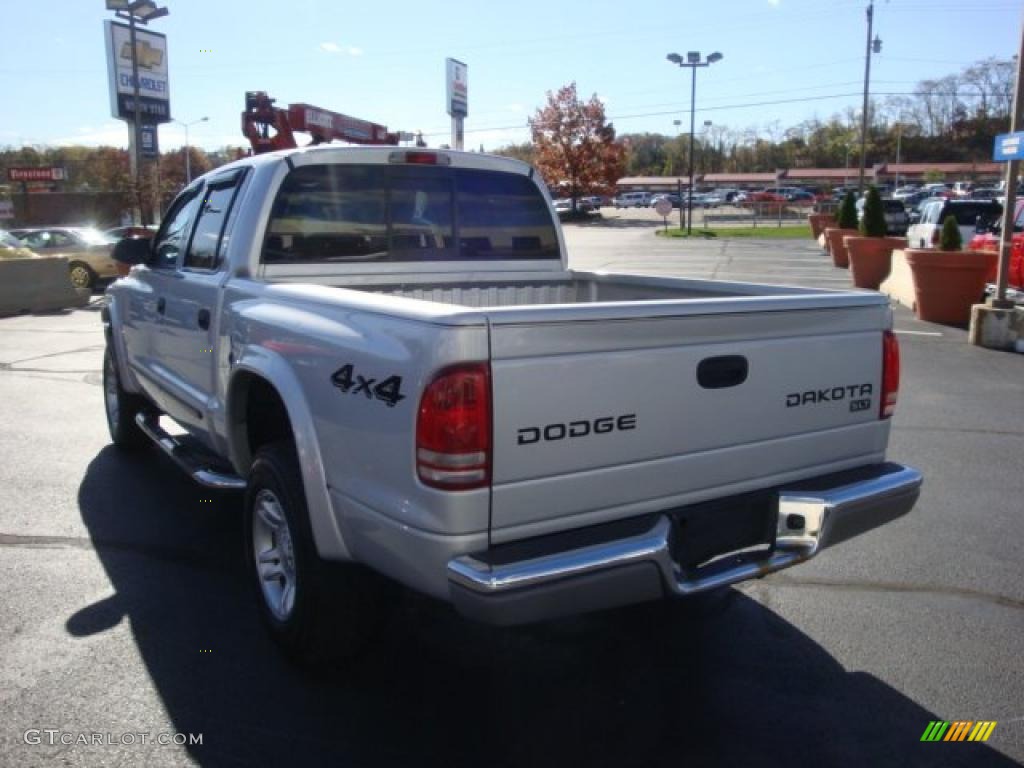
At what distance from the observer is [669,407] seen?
116 inches

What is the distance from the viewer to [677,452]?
302 cm

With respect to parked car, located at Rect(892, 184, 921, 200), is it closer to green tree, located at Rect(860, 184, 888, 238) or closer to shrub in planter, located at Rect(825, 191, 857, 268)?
shrub in planter, located at Rect(825, 191, 857, 268)

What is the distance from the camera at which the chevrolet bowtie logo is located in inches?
1799

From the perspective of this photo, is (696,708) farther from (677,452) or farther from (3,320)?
(3,320)

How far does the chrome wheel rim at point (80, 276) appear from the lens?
19.3 meters

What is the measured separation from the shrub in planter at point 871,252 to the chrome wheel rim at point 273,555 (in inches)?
656

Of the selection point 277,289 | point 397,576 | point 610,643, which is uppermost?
point 277,289

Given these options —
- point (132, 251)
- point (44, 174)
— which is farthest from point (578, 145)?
point (132, 251)

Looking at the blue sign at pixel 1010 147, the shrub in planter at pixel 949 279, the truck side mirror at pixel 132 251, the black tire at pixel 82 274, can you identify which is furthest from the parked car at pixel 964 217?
the truck side mirror at pixel 132 251

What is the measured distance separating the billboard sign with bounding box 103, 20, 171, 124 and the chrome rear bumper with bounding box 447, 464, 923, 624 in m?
46.7

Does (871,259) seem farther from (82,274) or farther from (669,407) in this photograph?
(669,407)

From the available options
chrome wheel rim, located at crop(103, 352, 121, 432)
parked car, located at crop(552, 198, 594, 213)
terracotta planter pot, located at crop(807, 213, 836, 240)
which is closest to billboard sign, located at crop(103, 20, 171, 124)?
parked car, located at crop(552, 198, 594, 213)

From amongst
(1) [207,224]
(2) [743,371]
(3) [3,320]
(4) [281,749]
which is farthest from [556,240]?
(3) [3,320]

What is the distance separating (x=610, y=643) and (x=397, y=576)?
1.32 meters
